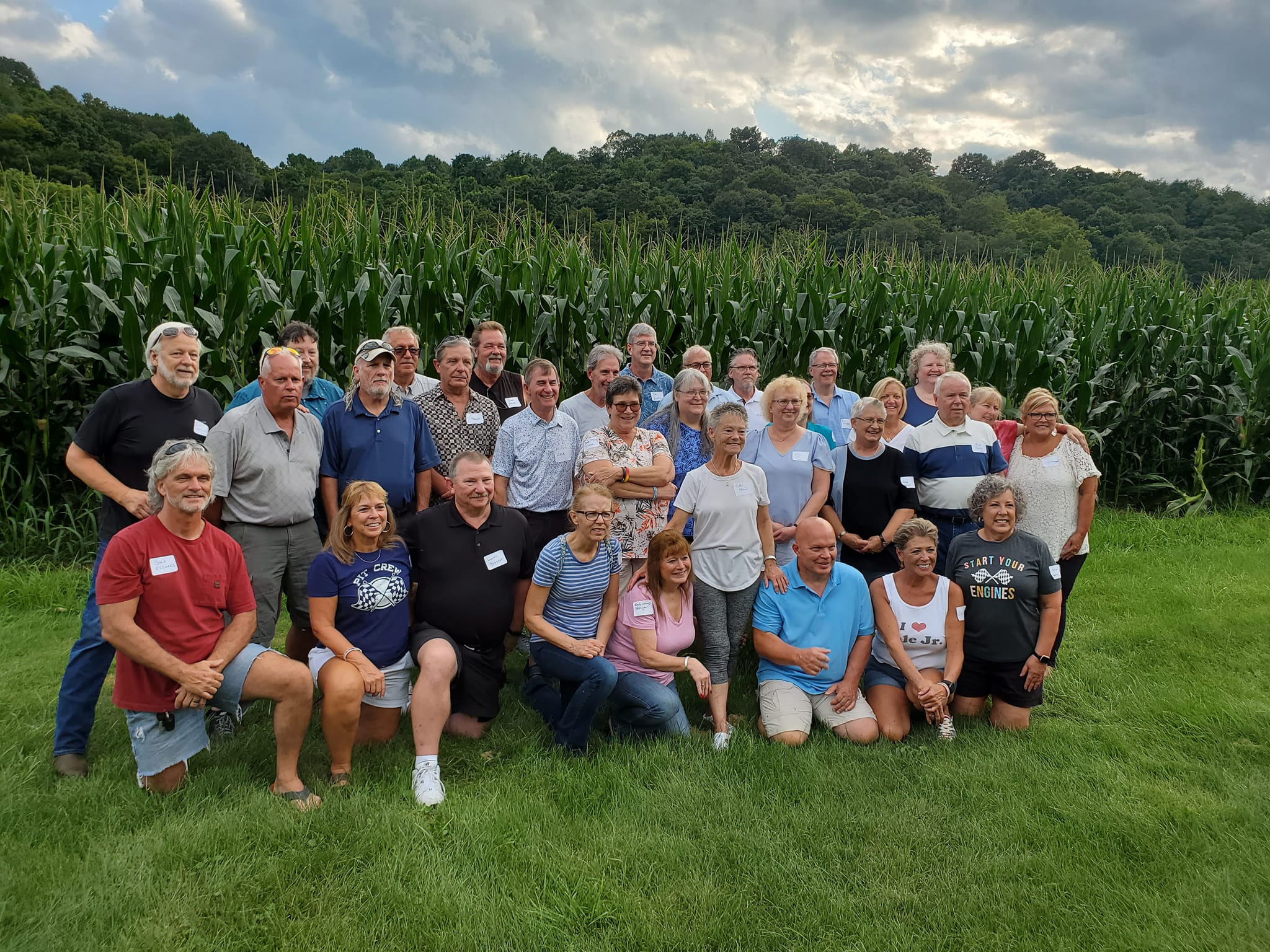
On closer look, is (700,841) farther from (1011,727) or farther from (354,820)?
(1011,727)

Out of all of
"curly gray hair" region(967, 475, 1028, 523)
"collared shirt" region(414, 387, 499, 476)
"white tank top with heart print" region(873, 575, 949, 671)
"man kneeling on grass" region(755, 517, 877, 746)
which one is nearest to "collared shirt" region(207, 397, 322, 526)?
"collared shirt" region(414, 387, 499, 476)

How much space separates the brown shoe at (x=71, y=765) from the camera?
12.4 feet

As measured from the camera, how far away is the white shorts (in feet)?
13.4

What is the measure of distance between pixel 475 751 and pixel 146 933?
1.74 m

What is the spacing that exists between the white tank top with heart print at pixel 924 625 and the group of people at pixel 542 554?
0.02 m

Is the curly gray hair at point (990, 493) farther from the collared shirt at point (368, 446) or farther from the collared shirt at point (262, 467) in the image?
the collared shirt at point (262, 467)

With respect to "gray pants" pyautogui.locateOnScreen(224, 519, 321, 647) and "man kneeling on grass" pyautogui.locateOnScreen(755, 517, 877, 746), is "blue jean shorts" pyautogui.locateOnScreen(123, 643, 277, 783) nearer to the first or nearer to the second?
"gray pants" pyautogui.locateOnScreen(224, 519, 321, 647)

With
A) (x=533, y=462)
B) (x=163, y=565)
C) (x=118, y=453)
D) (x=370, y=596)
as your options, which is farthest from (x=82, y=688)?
(x=533, y=462)

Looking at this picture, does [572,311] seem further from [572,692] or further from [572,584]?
[572,692]

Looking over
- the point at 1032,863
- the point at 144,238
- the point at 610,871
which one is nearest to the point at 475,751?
the point at 610,871

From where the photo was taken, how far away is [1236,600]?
6711 mm

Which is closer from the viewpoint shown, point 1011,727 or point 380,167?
point 1011,727

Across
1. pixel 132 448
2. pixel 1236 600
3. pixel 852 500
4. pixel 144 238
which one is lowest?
pixel 1236 600

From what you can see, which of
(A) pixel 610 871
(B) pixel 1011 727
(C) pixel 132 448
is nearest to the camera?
(A) pixel 610 871
